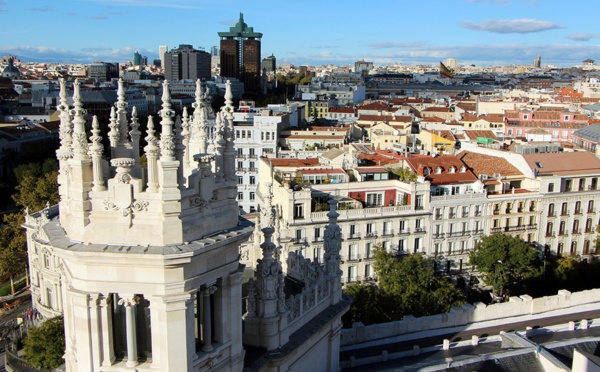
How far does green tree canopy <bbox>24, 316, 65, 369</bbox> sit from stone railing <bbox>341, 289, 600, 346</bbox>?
768 inches

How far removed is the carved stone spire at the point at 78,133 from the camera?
13.2 metres

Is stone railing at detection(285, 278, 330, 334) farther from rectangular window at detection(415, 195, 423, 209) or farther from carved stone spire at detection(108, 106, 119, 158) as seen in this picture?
rectangular window at detection(415, 195, 423, 209)

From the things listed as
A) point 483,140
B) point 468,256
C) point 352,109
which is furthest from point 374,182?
point 352,109

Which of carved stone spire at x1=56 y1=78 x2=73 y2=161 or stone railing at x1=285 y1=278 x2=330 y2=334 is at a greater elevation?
carved stone spire at x1=56 y1=78 x2=73 y2=161

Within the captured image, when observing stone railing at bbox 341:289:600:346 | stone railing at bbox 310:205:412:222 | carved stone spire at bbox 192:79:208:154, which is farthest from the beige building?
stone railing at bbox 310:205:412:222

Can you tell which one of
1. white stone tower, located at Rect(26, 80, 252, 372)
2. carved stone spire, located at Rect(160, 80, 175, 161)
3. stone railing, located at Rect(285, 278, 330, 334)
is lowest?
stone railing, located at Rect(285, 278, 330, 334)

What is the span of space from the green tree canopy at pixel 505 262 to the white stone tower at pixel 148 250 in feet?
146

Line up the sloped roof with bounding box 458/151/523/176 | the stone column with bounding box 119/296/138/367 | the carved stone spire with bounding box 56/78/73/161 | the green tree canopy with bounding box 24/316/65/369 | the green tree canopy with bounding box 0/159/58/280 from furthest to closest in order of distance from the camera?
the sloped roof with bounding box 458/151/523/176, the green tree canopy with bounding box 0/159/58/280, the green tree canopy with bounding box 24/316/65/369, the carved stone spire with bounding box 56/78/73/161, the stone column with bounding box 119/296/138/367

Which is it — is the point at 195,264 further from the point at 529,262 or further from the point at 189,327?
the point at 529,262

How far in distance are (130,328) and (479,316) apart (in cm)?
2110

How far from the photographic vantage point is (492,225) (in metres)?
60.7

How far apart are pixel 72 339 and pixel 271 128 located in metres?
76.3

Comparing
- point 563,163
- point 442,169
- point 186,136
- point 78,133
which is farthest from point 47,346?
point 563,163

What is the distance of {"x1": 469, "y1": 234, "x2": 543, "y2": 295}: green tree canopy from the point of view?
179ft
